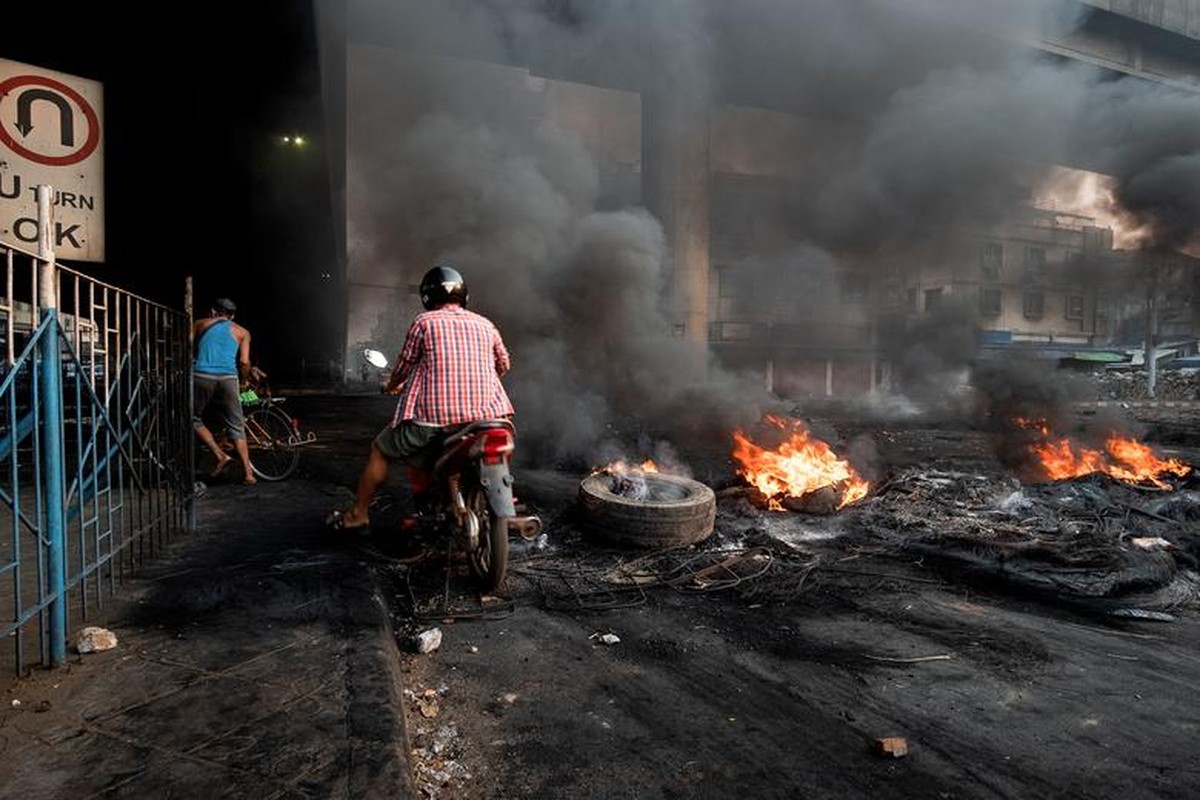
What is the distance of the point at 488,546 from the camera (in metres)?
3.71

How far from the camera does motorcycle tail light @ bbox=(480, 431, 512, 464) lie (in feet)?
11.7

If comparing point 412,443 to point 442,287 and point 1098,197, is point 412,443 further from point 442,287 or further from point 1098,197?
point 1098,197

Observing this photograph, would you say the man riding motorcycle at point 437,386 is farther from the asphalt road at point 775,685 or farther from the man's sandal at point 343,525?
the asphalt road at point 775,685

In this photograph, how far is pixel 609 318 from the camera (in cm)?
1108

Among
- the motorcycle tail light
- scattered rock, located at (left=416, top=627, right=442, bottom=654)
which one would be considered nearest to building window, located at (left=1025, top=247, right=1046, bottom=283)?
the motorcycle tail light

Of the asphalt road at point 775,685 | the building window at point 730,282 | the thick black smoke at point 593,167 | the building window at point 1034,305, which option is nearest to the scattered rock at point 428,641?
the asphalt road at point 775,685

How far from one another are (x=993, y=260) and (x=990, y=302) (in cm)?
293

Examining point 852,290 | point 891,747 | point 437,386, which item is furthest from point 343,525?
point 852,290

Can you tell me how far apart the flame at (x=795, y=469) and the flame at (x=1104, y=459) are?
2961 millimetres

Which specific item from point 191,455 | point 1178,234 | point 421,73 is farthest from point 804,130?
point 191,455

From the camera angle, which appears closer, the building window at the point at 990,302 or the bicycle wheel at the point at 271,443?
the bicycle wheel at the point at 271,443

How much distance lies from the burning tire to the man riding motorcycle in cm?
134

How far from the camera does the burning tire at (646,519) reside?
472 cm

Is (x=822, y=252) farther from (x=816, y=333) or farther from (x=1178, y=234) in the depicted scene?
(x=816, y=333)
